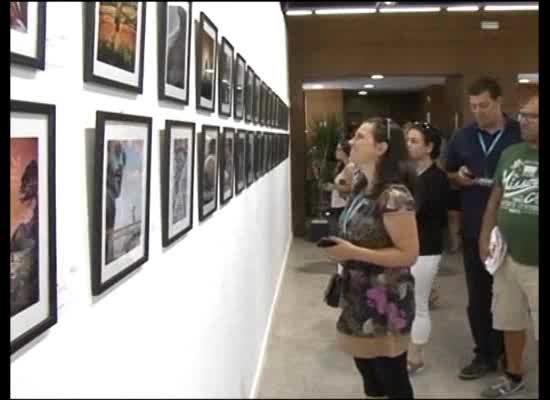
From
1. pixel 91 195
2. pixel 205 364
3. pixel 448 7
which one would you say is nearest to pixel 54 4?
pixel 91 195

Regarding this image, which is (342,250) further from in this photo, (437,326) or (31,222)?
(31,222)

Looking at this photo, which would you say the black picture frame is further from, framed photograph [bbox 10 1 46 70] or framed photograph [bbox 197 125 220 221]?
framed photograph [bbox 10 1 46 70]

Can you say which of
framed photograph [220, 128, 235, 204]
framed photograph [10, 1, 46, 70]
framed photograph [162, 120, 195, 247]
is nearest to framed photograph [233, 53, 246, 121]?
framed photograph [220, 128, 235, 204]

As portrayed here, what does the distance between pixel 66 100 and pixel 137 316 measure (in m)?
0.54

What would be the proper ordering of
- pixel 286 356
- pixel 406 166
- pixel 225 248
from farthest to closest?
1. pixel 225 248
2. pixel 286 356
3. pixel 406 166

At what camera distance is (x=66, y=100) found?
82 centimetres

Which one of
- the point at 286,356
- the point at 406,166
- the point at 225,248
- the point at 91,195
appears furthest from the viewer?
the point at 225,248

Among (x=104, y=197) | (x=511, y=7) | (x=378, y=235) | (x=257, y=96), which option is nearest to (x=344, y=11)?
(x=511, y=7)

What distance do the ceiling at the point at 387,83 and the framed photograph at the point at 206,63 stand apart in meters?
1.17

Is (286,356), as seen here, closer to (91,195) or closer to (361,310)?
(91,195)

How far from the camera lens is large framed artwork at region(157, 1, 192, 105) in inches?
49.7

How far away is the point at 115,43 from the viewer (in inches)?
38.3

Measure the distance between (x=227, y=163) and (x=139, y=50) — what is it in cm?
119

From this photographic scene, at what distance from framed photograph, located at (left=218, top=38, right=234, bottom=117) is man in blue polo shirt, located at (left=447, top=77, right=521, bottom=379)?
1.67m
